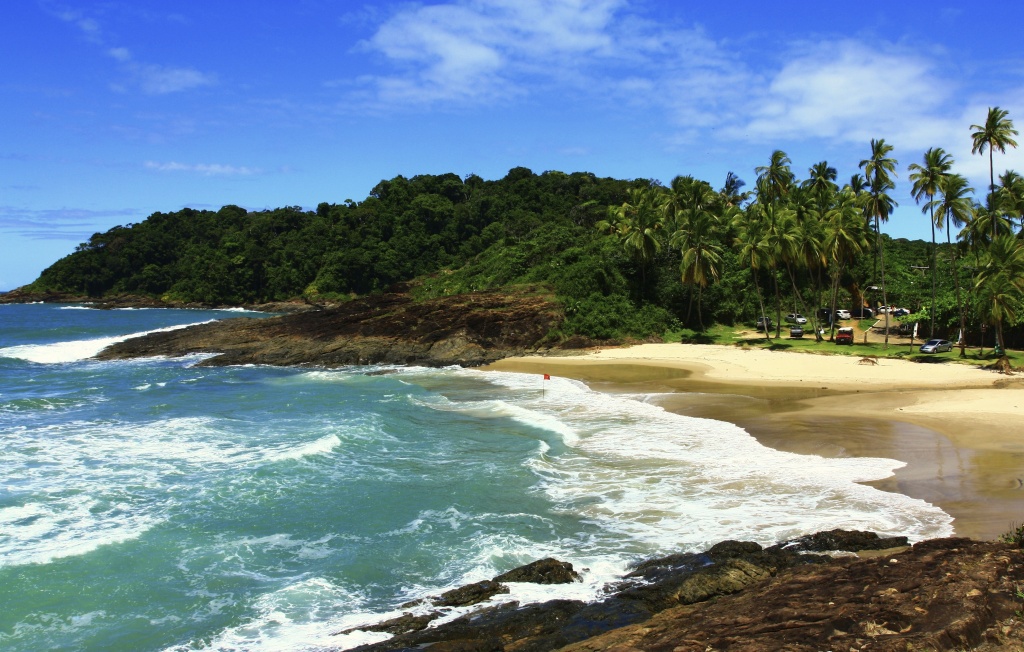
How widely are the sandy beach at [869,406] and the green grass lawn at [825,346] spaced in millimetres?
1268

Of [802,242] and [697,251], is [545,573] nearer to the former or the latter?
[697,251]

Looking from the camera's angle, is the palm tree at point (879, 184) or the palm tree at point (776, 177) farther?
the palm tree at point (776, 177)

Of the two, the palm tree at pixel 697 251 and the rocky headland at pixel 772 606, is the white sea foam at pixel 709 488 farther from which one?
the palm tree at pixel 697 251

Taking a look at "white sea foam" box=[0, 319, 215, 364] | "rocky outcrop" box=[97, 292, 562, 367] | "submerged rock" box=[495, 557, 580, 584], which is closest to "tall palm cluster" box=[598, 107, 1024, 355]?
"rocky outcrop" box=[97, 292, 562, 367]

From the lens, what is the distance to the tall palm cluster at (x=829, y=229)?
31828 mm

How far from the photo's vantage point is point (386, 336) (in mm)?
43531

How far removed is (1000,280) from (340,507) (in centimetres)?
2803

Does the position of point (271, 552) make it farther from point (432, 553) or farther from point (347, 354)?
point (347, 354)

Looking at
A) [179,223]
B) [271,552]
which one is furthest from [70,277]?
[271,552]

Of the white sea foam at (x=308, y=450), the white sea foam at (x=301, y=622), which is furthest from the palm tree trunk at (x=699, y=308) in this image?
the white sea foam at (x=301, y=622)

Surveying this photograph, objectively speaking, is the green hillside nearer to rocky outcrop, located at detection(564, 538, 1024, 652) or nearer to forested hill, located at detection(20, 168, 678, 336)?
forested hill, located at detection(20, 168, 678, 336)

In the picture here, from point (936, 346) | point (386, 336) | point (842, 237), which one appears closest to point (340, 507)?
point (386, 336)

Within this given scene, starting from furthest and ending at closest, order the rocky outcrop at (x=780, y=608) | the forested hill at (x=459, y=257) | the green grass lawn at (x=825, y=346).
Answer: the forested hill at (x=459, y=257) < the green grass lawn at (x=825, y=346) < the rocky outcrop at (x=780, y=608)

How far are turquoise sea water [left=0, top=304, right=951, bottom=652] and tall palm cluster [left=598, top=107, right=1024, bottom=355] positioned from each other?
18704 mm
